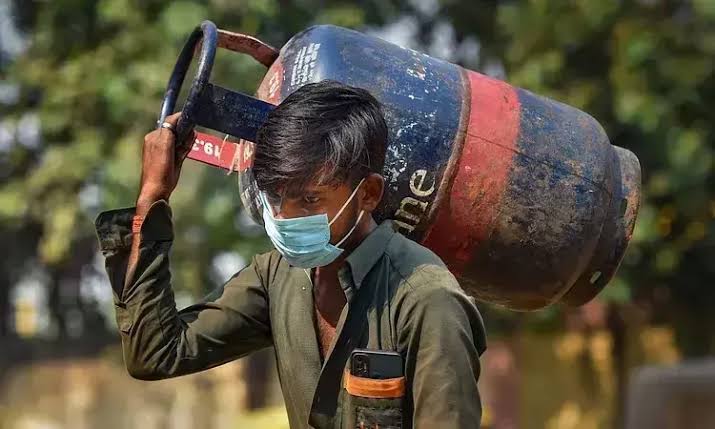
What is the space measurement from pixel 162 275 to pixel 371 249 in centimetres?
42

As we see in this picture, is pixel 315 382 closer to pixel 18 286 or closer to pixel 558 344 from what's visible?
pixel 558 344

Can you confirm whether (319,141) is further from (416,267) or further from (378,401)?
(378,401)

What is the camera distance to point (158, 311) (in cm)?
237

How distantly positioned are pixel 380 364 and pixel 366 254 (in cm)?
22

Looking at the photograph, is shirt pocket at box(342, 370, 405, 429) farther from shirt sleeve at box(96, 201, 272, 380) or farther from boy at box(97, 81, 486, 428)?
shirt sleeve at box(96, 201, 272, 380)

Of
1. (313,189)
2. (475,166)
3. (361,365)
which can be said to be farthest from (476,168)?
(361,365)

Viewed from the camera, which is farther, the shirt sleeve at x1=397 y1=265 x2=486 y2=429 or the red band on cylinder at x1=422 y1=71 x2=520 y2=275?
the red band on cylinder at x1=422 y1=71 x2=520 y2=275

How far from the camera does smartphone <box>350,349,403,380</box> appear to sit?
210cm

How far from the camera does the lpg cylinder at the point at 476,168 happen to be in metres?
2.76

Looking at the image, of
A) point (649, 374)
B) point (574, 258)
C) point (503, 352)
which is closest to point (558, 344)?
point (503, 352)

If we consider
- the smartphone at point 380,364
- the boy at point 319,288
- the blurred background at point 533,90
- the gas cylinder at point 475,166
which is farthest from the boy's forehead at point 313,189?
the blurred background at point 533,90

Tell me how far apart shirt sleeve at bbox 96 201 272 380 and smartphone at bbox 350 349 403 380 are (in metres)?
0.45

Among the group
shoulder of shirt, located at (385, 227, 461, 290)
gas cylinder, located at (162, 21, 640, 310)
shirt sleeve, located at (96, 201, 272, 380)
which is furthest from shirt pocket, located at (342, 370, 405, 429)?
gas cylinder, located at (162, 21, 640, 310)

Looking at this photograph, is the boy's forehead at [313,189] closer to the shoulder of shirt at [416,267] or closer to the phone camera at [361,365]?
the shoulder of shirt at [416,267]
